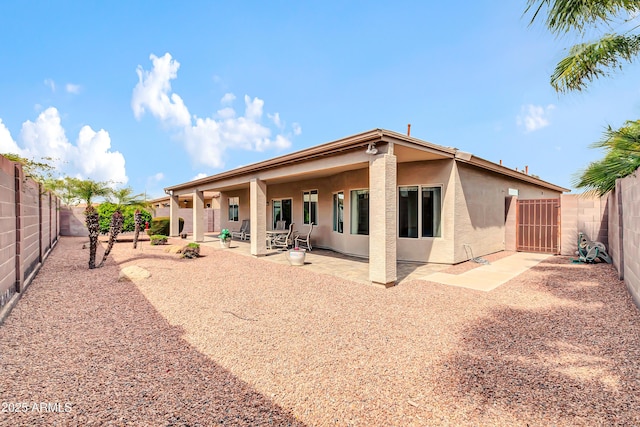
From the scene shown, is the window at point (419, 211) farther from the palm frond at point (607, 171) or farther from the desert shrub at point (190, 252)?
the desert shrub at point (190, 252)

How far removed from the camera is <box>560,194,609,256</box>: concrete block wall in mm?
10383

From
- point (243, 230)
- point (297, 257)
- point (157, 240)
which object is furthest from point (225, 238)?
point (297, 257)

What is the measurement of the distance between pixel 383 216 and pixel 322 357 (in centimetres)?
372

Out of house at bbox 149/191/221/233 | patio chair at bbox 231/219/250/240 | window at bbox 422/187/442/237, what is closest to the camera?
window at bbox 422/187/442/237

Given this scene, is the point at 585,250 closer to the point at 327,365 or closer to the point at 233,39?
the point at 327,365

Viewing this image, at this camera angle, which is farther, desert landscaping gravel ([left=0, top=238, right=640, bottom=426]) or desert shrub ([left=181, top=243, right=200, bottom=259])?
desert shrub ([left=181, top=243, right=200, bottom=259])

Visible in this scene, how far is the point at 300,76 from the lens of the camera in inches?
487

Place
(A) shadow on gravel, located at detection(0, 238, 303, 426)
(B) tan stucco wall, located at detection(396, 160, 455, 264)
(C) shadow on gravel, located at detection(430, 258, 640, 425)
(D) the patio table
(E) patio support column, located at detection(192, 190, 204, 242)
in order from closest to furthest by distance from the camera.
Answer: (A) shadow on gravel, located at detection(0, 238, 303, 426) < (C) shadow on gravel, located at detection(430, 258, 640, 425) < (B) tan stucco wall, located at detection(396, 160, 455, 264) < (D) the patio table < (E) patio support column, located at detection(192, 190, 204, 242)

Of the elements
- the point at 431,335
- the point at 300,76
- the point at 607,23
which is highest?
the point at 300,76

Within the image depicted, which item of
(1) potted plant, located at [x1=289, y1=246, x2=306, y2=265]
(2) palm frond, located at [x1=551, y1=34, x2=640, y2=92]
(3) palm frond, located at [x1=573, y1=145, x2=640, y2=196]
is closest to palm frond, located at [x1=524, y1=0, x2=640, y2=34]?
(2) palm frond, located at [x1=551, y1=34, x2=640, y2=92]

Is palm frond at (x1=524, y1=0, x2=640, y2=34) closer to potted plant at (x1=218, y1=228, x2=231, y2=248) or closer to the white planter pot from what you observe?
the white planter pot

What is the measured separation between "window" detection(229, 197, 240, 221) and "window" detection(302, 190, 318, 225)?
22.8 ft

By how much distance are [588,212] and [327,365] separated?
12.4 meters

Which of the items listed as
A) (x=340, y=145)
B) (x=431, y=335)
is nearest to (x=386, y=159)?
(x=340, y=145)
